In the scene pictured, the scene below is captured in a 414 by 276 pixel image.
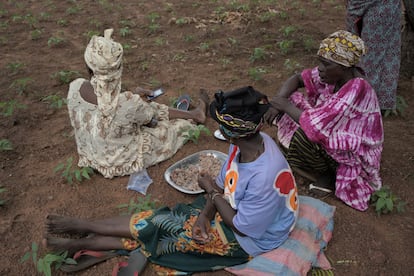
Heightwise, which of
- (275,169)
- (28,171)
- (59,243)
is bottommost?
(28,171)

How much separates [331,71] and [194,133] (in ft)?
4.76

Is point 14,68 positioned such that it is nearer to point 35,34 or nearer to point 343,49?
point 35,34

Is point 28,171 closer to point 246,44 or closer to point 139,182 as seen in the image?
point 139,182

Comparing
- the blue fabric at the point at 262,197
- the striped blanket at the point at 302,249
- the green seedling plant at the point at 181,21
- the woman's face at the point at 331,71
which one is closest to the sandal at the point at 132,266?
the striped blanket at the point at 302,249

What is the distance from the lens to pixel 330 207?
2607 mm

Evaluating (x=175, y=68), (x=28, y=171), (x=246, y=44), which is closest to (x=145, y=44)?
(x=175, y=68)

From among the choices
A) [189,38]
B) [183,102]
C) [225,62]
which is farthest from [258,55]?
[183,102]

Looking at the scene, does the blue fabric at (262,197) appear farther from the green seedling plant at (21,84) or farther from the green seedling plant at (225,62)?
the green seedling plant at (21,84)

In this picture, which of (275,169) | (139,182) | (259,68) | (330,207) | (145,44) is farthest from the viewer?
(145,44)

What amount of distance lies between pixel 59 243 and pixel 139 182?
0.91 metres

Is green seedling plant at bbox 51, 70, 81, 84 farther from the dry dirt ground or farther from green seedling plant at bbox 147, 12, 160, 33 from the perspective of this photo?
green seedling plant at bbox 147, 12, 160, 33

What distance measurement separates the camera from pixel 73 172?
10.5 ft

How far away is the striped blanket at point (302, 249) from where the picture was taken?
220 centimetres

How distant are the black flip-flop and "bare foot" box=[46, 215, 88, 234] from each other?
6.29 ft
